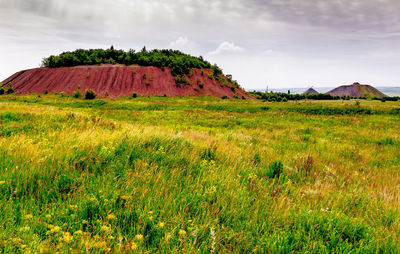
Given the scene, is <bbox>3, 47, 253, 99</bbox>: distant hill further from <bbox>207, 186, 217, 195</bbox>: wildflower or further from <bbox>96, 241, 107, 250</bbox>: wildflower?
<bbox>96, 241, 107, 250</bbox>: wildflower

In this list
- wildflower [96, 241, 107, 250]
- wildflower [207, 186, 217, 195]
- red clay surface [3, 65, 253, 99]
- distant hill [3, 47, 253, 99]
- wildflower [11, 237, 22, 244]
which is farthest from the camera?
distant hill [3, 47, 253, 99]

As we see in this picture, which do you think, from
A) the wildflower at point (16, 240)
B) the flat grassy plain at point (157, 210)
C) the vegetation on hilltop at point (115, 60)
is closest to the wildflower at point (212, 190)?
the flat grassy plain at point (157, 210)

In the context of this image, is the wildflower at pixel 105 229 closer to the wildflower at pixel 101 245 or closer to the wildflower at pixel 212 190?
the wildflower at pixel 101 245

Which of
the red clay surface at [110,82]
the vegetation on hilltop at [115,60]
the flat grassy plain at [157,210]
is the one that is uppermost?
the vegetation on hilltop at [115,60]

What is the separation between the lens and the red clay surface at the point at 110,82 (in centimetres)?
6431

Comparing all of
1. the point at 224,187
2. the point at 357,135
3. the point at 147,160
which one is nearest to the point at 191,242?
the point at 224,187

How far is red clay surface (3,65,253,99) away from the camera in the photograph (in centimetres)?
6431

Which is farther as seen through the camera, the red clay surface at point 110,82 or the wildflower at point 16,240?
the red clay surface at point 110,82

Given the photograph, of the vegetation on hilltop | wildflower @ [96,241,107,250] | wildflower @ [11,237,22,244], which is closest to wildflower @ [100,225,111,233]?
wildflower @ [96,241,107,250]

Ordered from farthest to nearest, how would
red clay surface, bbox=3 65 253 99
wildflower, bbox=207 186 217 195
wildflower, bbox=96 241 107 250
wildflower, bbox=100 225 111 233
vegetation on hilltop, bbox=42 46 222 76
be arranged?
vegetation on hilltop, bbox=42 46 222 76, red clay surface, bbox=3 65 253 99, wildflower, bbox=207 186 217 195, wildflower, bbox=100 225 111 233, wildflower, bbox=96 241 107 250

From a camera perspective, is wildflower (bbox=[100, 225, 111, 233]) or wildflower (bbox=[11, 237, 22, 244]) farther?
wildflower (bbox=[100, 225, 111, 233])

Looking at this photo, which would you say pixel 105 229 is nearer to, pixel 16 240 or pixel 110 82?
pixel 16 240

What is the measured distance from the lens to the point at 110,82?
2574 inches

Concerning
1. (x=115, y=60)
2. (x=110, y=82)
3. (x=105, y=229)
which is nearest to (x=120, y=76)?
(x=110, y=82)
